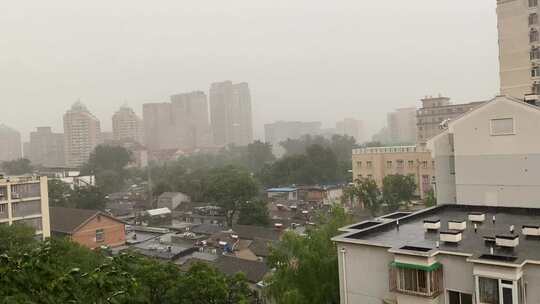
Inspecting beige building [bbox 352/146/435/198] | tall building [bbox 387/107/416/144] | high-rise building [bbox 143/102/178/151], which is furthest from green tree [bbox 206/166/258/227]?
tall building [bbox 387/107/416/144]

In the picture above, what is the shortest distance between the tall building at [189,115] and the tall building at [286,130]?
3192cm

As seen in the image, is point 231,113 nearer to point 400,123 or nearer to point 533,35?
point 400,123

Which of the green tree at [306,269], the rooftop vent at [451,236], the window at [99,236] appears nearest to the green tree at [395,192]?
the window at [99,236]

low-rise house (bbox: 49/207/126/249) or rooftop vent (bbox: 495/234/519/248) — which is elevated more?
rooftop vent (bbox: 495/234/519/248)

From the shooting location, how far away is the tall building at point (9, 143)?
79.4 metres

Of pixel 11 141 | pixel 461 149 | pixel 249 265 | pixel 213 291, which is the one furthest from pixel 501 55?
pixel 11 141

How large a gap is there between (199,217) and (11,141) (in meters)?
66.9

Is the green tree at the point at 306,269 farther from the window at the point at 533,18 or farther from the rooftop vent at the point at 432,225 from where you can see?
the window at the point at 533,18

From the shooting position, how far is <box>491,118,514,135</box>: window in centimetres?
915

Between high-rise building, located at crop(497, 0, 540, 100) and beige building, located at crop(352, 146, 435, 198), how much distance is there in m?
9.99

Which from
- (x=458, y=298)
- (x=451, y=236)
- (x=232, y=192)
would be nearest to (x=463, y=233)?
(x=451, y=236)

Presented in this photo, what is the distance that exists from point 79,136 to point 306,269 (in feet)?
224

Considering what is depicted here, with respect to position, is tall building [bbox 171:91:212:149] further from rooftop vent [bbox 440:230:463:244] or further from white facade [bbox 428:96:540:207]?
rooftop vent [bbox 440:230:463:244]

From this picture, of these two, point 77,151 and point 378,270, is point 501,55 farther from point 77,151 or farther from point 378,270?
point 77,151
